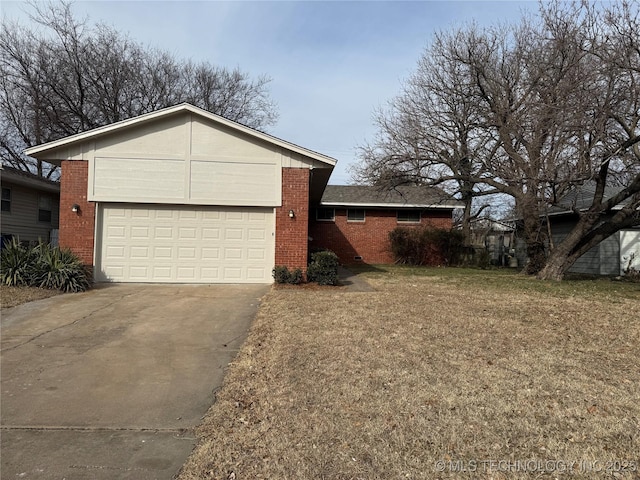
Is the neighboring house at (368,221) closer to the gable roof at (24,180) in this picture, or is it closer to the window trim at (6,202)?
the gable roof at (24,180)

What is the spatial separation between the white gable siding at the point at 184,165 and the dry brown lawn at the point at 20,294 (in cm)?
302

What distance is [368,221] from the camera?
23.9 m

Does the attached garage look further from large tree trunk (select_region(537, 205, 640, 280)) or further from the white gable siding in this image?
large tree trunk (select_region(537, 205, 640, 280))

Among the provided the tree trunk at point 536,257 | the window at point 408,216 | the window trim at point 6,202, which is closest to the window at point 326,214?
the window at point 408,216

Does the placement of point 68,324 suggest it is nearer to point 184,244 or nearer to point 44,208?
point 184,244

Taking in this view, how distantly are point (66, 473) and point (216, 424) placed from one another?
118 centimetres

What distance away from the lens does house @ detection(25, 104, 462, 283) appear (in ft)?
40.1

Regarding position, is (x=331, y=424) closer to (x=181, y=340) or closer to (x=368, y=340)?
(x=368, y=340)

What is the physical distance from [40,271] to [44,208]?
36.5ft

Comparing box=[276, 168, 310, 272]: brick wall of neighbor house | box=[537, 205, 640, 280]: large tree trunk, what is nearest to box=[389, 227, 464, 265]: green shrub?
box=[537, 205, 640, 280]: large tree trunk

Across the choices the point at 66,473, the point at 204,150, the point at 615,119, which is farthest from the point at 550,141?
the point at 66,473

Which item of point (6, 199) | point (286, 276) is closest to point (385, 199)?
point (286, 276)

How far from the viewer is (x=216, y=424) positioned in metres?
3.92

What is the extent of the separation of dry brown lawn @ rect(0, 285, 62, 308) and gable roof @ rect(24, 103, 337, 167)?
12.7ft
